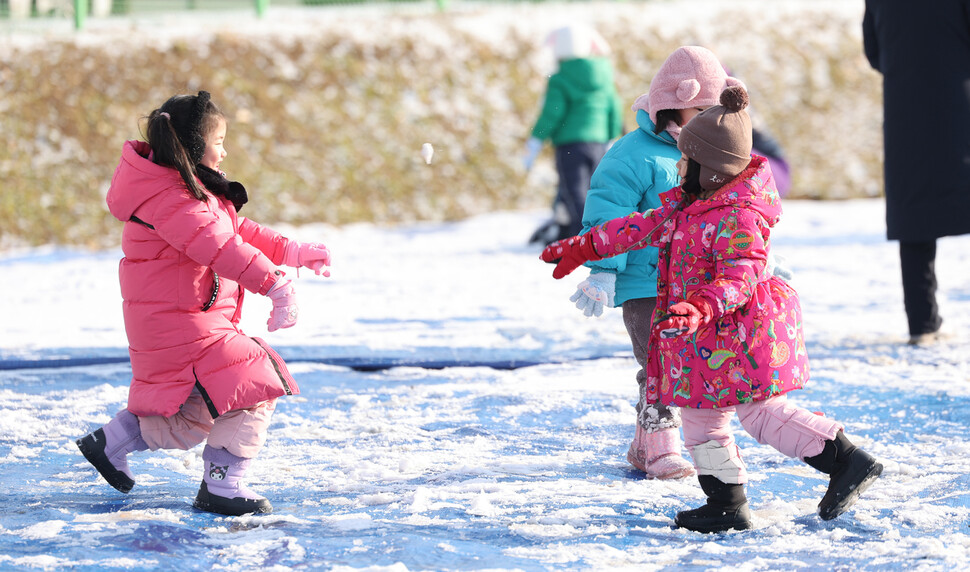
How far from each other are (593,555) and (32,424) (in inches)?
92.7

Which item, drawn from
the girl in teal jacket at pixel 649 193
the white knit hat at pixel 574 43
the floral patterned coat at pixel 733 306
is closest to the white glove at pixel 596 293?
the girl in teal jacket at pixel 649 193

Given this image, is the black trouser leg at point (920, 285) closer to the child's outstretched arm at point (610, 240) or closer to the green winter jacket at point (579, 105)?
the child's outstretched arm at point (610, 240)

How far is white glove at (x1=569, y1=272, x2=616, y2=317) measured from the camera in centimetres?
357

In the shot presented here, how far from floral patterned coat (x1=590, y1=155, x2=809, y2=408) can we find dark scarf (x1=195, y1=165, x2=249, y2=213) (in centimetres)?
123

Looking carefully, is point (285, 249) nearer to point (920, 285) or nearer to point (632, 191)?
point (632, 191)

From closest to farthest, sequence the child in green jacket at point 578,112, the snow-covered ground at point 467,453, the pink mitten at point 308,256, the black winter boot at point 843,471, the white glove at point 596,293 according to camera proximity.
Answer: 1. the snow-covered ground at point 467,453
2. the black winter boot at point 843,471
3. the pink mitten at point 308,256
4. the white glove at point 596,293
5. the child in green jacket at point 578,112

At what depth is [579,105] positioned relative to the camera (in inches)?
353

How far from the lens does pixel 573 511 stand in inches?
131

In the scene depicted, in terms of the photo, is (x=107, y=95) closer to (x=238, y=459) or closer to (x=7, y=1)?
(x=7, y=1)

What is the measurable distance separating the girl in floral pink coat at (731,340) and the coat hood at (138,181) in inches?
42.2

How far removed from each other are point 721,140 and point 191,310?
1516mm

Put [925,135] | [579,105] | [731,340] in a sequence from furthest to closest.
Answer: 1. [579,105]
2. [925,135]
3. [731,340]

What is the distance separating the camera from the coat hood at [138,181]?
3236 millimetres

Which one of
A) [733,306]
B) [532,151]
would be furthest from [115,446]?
[532,151]
